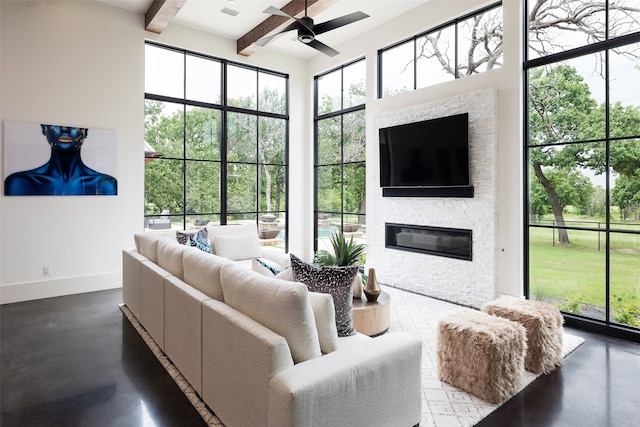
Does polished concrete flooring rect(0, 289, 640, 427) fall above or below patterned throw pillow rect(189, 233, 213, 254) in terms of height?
below

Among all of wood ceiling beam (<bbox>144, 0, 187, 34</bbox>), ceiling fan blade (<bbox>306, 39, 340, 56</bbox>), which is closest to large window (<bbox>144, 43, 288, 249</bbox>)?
wood ceiling beam (<bbox>144, 0, 187, 34</bbox>)

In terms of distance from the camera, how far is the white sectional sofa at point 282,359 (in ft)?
5.25

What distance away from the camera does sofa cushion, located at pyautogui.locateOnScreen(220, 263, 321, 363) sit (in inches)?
69.2

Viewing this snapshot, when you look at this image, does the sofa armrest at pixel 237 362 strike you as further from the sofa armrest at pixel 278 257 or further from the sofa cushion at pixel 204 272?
the sofa armrest at pixel 278 257

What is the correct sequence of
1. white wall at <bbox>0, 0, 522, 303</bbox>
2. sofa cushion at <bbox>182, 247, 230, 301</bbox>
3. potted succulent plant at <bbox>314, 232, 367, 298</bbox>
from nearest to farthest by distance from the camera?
sofa cushion at <bbox>182, 247, 230, 301</bbox>, potted succulent plant at <bbox>314, 232, 367, 298</bbox>, white wall at <bbox>0, 0, 522, 303</bbox>

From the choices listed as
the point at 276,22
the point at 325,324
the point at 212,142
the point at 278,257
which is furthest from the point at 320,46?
the point at 325,324

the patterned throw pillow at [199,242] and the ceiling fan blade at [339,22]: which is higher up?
the ceiling fan blade at [339,22]

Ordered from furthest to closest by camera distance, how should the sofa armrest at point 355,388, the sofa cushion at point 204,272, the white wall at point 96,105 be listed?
the white wall at point 96,105 < the sofa cushion at point 204,272 < the sofa armrest at point 355,388

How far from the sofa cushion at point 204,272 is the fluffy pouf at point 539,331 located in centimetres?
219

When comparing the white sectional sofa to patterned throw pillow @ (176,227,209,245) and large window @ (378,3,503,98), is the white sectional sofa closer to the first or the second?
patterned throw pillow @ (176,227,209,245)

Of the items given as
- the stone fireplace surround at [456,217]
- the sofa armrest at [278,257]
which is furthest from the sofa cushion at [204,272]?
the stone fireplace surround at [456,217]

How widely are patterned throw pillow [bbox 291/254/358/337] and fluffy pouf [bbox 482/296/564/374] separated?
1.37 metres

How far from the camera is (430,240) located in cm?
508

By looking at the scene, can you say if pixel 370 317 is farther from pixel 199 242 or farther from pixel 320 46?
pixel 320 46
